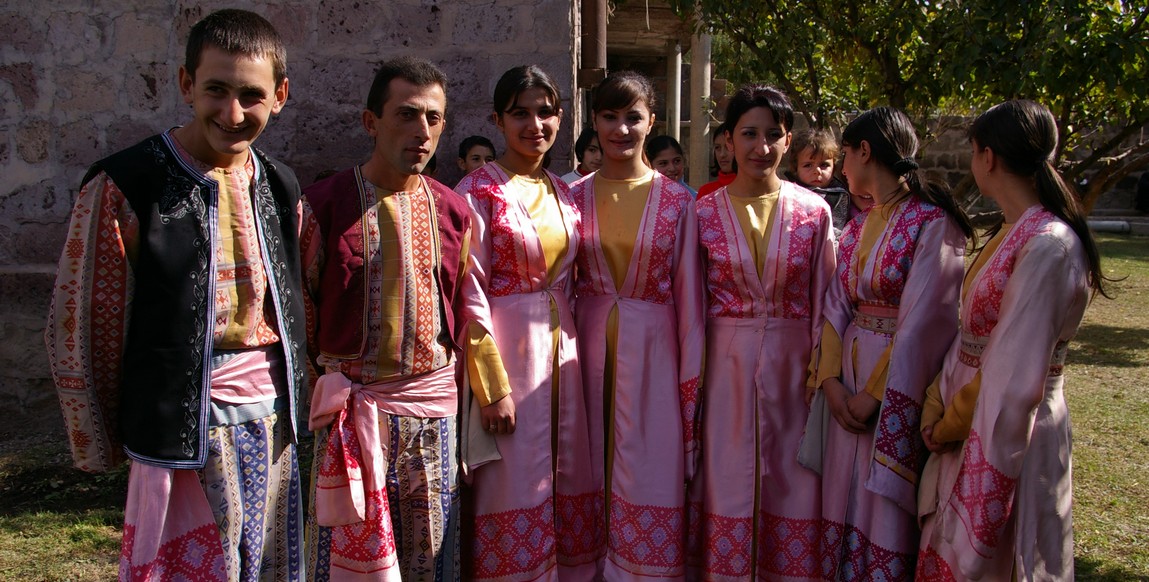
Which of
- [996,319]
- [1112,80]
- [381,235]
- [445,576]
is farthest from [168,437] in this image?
[1112,80]

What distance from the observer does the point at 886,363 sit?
2883 mm

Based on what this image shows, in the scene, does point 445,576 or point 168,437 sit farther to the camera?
point 445,576

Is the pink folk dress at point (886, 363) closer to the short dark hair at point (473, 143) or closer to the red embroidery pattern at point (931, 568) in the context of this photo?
the red embroidery pattern at point (931, 568)

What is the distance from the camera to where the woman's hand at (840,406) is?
9.58 feet

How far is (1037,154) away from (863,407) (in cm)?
92

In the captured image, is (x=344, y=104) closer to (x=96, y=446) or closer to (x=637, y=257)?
(x=637, y=257)

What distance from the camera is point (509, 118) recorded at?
9.82ft

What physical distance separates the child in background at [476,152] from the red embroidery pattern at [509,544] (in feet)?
5.85

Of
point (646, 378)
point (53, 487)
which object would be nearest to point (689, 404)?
point (646, 378)

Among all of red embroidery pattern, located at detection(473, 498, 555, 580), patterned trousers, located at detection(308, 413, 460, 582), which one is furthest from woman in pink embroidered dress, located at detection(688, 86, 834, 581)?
patterned trousers, located at detection(308, 413, 460, 582)

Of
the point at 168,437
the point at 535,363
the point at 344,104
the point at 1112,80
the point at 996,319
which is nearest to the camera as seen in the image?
the point at 168,437

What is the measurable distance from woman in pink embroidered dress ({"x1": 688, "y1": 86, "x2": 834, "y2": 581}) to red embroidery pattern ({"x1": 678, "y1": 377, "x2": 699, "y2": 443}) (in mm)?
60

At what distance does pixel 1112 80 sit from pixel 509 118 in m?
3.51

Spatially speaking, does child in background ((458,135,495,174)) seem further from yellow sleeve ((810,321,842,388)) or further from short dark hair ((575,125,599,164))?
yellow sleeve ((810,321,842,388))
